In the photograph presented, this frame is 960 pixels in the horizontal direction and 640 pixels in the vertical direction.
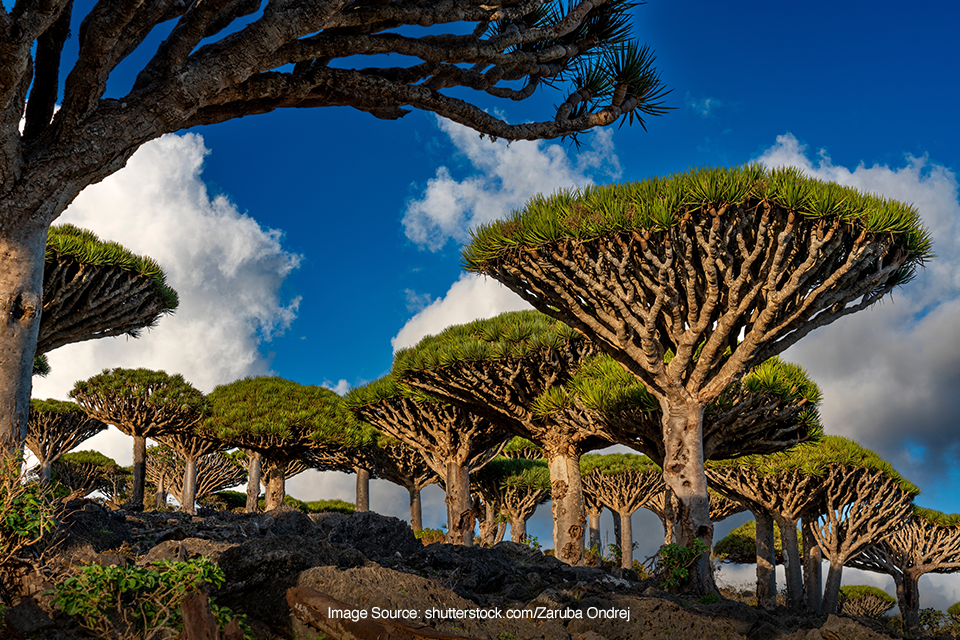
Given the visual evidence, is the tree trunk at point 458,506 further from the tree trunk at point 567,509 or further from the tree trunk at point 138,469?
the tree trunk at point 138,469

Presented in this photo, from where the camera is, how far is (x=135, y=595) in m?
4.04

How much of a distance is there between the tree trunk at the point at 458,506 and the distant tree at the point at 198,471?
61.8 feet

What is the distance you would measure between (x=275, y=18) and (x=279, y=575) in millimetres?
4544

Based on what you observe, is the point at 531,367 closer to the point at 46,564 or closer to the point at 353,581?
the point at 353,581

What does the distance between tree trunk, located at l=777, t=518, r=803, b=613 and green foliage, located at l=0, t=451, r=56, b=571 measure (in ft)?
61.6

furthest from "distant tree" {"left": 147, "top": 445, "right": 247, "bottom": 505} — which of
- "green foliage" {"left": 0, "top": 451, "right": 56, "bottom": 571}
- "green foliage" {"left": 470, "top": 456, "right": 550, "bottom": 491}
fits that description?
"green foliage" {"left": 0, "top": 451, "right": 56, "bottom": 571}

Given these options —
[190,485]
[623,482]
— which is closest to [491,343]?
[623,482]

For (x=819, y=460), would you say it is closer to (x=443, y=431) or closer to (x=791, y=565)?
(x=791, y=565)

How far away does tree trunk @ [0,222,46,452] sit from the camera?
184 inches

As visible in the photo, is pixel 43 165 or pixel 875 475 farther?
pixel 875 475

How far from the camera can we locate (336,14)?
5.26 m

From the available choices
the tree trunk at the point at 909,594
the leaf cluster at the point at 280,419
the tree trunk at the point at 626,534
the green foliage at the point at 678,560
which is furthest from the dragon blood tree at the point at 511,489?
the green foliage at the point at 678,560

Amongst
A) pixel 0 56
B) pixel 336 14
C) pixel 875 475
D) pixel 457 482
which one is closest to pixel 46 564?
pixel 0 56

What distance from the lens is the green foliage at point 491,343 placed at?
1471 cm
